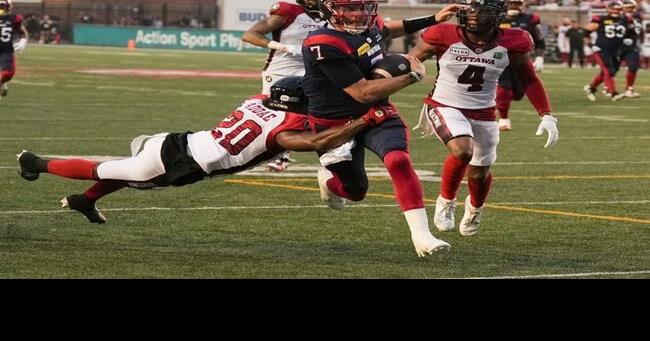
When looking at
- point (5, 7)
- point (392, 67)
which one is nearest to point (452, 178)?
point (392, 67)

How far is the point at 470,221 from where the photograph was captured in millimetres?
10539

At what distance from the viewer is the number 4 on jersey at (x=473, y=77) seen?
35.3 feet

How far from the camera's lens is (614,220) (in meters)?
11.2

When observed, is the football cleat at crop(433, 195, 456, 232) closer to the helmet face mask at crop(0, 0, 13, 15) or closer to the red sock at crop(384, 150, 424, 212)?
the red sock at crop(384, 150, 424, 212)

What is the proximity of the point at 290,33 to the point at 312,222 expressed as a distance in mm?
3234

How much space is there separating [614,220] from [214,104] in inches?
590

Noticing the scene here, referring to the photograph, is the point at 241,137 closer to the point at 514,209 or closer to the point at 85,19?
the point at 514,209

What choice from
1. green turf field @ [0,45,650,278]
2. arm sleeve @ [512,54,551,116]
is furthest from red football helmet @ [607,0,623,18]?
arm sleeve @ [512,54,551,116]

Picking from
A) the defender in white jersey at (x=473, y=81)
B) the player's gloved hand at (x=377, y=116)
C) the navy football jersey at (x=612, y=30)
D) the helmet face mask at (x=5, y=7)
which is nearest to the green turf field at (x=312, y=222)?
the defender in white jersey at (x=473, y=81)

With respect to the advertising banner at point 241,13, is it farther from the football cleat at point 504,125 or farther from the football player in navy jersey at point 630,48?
the football cleat at point 504,125

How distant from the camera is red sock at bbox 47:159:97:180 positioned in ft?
31.9

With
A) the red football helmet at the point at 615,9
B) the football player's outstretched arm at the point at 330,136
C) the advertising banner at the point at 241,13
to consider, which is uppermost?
the football player's outstretched arm at the point at 330,136

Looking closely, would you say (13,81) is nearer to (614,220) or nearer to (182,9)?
(614,220)
